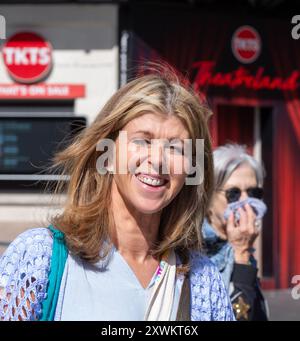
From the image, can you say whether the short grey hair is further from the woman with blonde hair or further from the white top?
the white top

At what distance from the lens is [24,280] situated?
1388 mm

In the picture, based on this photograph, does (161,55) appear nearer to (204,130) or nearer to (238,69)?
(238,69)

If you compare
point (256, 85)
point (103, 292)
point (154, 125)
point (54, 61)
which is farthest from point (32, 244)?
point (256, 85)

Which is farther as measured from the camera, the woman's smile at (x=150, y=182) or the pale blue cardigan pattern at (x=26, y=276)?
the woman's smile at (x=150, y=182)

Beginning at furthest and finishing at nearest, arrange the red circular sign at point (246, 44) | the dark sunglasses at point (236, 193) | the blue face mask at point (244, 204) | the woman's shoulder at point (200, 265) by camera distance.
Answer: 1. the red circular sign at point (246, 44)
2. the dark sunglasses at point (236, 193)
3. the blue face mask at point (244, 204)
4. the woman's shoulder at point (200, 265)

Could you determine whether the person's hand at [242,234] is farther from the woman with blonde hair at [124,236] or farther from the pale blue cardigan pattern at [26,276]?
the pale blue cardigan pattern at [26,276]

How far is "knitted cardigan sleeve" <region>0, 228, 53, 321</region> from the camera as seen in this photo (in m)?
1.39

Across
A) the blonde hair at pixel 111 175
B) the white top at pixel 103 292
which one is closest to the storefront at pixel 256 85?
the blonde hair at pixel 111 175

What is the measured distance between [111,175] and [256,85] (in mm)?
5891

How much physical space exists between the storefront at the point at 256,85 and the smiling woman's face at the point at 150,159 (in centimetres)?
544

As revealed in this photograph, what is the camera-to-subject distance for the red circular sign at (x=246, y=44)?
7.18 m

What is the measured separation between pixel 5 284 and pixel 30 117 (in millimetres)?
5810

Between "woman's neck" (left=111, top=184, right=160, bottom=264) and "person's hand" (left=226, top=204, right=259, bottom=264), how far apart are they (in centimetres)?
90

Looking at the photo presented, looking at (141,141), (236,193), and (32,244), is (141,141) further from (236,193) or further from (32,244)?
(236,193)
